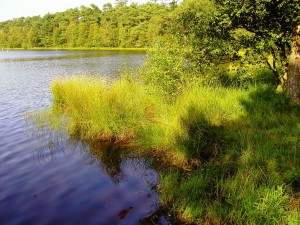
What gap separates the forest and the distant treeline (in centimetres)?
5358

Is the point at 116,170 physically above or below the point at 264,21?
below

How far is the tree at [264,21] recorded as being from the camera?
25.6ft

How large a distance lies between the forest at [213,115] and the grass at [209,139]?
2 cm

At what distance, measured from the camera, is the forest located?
4.61 metres

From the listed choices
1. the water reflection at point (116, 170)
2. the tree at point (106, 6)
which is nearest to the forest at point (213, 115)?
the water reflection at point (116, 170)

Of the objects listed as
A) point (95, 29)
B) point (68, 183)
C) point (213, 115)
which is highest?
point (95, 29)

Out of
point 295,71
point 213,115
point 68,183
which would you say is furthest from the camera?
point 295,71

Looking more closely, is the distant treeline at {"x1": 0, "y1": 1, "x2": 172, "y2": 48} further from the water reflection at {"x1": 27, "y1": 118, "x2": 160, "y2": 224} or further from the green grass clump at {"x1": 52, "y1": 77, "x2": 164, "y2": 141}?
the water reflection at {"x1": 27, "y1": 118, "x2": 160, "y2": 224}

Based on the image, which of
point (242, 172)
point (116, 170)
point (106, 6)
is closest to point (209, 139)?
point (242, 172)

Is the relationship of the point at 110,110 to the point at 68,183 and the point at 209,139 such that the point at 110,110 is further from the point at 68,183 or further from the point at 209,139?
the point at 209,139

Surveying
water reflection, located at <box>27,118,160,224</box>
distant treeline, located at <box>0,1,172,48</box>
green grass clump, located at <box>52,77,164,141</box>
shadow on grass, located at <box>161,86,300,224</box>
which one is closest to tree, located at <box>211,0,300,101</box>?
shadow on grass, located at <box>161,86,300,224</box>

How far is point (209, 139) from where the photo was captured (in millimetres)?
6793

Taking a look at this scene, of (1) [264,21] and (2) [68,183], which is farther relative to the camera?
(1) [264,21]

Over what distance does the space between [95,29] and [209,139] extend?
93499 mm
